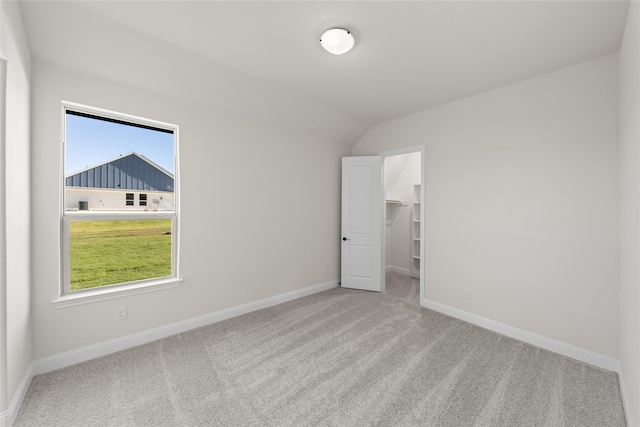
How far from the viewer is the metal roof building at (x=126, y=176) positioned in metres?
2.33

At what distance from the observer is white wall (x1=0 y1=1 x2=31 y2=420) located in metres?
1.47

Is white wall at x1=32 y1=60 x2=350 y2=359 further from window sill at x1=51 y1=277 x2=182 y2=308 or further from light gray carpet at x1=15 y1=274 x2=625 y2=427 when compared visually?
light gray carpet at x1=15 y1=274 x2=625 y2=427

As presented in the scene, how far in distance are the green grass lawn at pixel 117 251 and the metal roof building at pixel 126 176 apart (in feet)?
1.13

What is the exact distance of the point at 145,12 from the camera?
1.82 meters

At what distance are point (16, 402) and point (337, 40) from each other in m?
3.29

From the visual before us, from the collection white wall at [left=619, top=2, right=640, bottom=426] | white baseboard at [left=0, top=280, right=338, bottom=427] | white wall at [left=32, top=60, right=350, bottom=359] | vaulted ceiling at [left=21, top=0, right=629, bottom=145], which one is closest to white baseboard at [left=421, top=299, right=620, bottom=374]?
white wall at [left=619, top=2, right=640, bottom=426]

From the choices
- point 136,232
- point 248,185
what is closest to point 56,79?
point 136,232

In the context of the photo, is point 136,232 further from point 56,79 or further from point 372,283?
point 372,283

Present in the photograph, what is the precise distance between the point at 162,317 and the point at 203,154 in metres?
1.78

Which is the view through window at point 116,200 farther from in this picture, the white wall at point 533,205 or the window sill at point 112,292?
the white wall at point 533,205

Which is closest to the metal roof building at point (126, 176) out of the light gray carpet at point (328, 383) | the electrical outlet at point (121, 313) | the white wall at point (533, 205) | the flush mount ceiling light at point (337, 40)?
the electrical outlet at point (121, 313)

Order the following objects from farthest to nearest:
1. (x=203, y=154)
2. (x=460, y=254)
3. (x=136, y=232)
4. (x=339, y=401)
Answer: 1. (x=460, y=254)
2. (x=203, y=154)
3. (x=136, y=232)
4. (x=339, y=401)

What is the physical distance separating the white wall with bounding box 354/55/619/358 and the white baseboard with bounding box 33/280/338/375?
2.26m

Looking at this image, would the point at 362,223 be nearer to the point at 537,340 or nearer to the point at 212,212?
the point at 212,212
